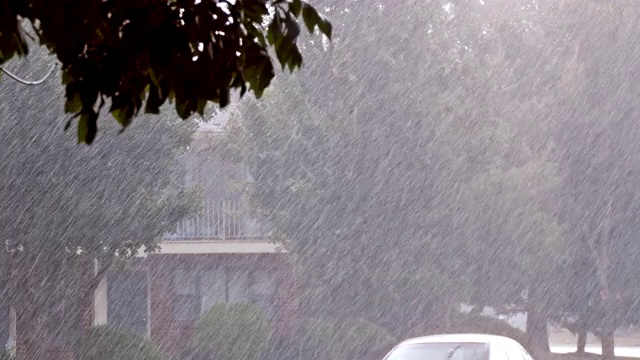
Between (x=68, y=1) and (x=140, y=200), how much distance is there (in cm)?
1630

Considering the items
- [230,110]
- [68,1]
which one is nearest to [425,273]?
[230,110]

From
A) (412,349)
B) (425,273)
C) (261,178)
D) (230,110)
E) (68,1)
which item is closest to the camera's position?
(68,1)

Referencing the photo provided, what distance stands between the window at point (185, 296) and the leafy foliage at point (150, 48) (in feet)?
87.6

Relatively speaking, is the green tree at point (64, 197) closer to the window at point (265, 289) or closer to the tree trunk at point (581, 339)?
the window at point (265, 289)

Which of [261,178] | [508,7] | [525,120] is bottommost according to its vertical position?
[261,178]

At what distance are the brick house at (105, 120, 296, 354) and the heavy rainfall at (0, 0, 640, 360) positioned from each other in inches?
2.3

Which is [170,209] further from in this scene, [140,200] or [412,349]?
[412,349]

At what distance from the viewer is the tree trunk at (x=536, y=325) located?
2731cm

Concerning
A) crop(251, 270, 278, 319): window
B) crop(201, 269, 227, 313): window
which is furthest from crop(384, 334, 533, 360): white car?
crop(201, 269, 227, 313): window

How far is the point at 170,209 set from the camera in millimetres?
21562

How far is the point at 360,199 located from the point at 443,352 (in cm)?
1113

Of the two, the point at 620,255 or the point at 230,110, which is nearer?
the point at 620,255

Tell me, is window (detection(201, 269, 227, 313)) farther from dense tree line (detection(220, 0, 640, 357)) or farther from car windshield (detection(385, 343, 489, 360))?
car windshield (detection(385, 343, 489, 360))

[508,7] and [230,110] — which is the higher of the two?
[508,7]
